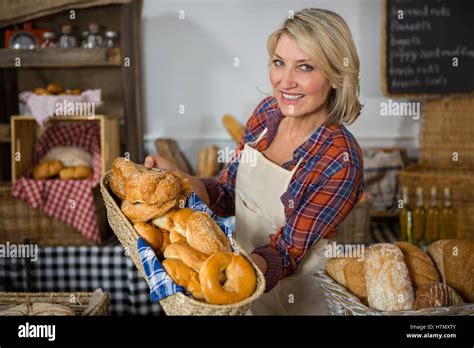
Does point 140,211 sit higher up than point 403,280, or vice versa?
point 140,211

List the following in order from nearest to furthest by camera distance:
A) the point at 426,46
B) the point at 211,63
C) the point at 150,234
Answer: the point at 150,234 → the point at 211,63 → the point at 426,46

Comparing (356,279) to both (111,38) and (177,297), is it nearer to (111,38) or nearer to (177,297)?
(177,297)

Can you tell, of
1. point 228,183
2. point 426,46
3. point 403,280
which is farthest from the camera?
point 426,46

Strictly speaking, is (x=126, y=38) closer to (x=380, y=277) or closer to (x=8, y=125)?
(x=8, y=125)

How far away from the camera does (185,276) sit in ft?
3.50

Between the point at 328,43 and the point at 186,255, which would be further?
the point at 328,43

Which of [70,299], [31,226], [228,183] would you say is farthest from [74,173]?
[70,299]

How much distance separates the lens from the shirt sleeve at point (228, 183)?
1610mm

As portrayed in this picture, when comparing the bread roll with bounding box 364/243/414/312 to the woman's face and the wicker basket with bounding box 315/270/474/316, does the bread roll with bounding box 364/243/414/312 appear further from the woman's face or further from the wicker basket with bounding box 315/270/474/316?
the woman's face

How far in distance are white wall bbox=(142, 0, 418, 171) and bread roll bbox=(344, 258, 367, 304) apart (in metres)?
0.74

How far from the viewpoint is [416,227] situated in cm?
237

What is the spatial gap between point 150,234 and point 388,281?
1.65 feet

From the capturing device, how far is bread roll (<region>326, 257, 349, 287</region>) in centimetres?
133
